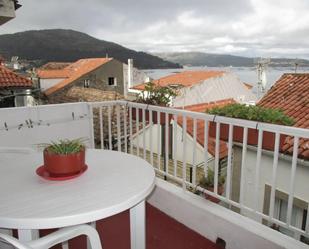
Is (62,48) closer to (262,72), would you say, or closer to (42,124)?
(262,72)

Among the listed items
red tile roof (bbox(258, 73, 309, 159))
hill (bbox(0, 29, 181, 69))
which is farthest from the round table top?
hill (bbox(0, 29, 181, 69))

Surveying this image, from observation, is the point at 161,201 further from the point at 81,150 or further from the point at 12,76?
the point at 12,76

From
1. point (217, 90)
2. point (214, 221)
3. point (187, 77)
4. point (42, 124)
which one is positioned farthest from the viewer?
point (187, 77)

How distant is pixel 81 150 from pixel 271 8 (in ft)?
21.7

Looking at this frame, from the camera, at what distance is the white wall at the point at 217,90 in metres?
16.5

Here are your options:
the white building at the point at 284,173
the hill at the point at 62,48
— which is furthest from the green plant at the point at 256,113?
the hill at the point at 62,48

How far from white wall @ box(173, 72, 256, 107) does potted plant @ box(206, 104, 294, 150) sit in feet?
41.8

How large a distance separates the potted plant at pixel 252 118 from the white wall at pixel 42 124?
181cm

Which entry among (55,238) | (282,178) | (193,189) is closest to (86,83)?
(282,178)

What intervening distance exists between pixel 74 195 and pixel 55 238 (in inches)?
9.2

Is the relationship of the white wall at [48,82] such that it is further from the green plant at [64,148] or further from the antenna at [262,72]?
the green plant at [64,148]

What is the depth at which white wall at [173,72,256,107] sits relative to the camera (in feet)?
54.0

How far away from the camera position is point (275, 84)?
782cm

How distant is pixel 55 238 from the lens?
1056mm
